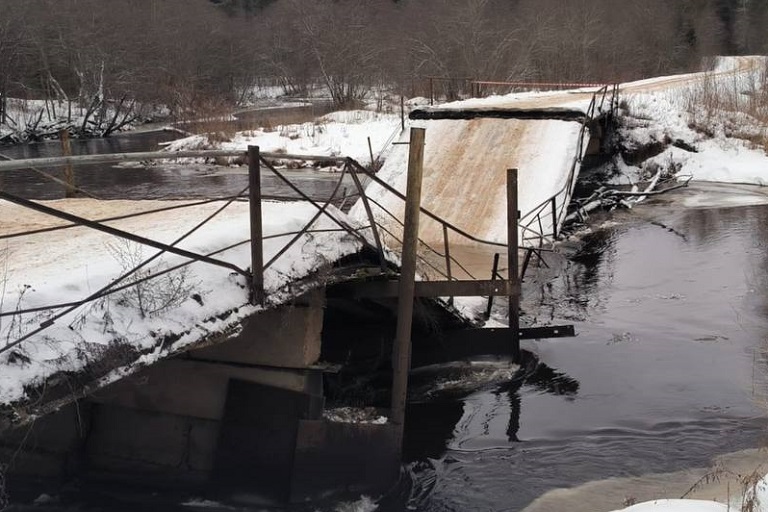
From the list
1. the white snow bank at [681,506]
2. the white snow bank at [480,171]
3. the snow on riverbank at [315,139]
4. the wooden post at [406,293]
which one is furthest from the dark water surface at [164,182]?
the white snow bank at [681,506]

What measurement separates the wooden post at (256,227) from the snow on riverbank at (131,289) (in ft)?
0.31

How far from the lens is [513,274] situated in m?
8.88

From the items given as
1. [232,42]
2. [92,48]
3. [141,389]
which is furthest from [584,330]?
[232,42]

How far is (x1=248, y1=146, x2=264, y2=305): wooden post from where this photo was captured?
19.6ft

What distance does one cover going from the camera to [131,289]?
550cm

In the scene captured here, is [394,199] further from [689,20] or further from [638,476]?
[689,20]

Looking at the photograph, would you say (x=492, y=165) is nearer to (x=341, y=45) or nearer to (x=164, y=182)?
(x=164, y=182)

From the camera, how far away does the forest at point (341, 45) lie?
45.2 meters

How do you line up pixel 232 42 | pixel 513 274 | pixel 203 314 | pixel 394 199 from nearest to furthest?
pixel 203 314 < pixel 513 274 < pixel 394 199 < pixel 232 42

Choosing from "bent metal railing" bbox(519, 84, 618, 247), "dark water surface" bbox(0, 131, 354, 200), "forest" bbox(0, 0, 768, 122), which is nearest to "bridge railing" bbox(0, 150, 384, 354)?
"bent metal railing" bbox(519, 84, 618, 247)

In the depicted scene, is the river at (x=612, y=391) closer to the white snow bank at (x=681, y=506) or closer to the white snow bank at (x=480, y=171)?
the white snow bank at (x=681, y=506)

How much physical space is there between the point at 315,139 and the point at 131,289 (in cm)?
2622

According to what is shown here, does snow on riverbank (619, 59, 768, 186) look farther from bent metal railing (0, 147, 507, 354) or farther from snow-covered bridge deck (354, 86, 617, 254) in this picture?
bent metal railing (0, 147, 507, 354)

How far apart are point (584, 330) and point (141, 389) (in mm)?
6475
